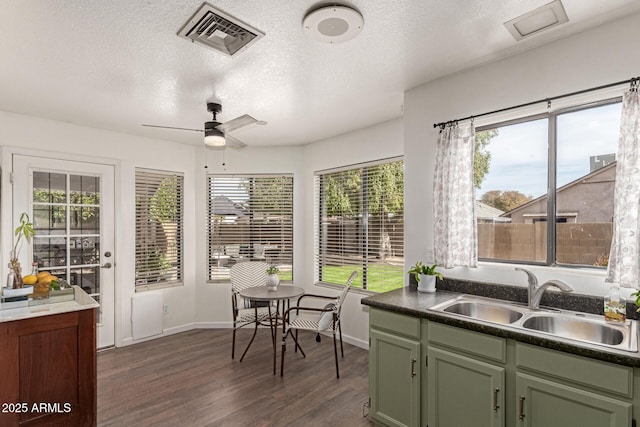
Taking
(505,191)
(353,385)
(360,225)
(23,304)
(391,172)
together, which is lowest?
(353,385)

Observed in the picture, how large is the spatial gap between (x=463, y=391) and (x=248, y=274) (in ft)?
9.55

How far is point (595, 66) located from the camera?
1.90 m

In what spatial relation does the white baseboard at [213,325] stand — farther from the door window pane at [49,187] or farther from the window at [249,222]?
the door window pane at [49,187]

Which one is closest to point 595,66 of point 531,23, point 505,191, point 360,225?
point 531,23

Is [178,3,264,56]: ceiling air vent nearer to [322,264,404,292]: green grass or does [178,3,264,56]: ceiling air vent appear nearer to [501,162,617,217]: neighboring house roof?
[501,162,617,217]: neighboring house roof

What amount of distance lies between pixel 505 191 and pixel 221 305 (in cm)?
383

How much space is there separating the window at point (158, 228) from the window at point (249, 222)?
435mm

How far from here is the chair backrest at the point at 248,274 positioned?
13.3ft

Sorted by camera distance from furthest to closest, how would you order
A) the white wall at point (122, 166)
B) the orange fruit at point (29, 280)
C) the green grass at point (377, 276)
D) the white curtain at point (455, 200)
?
the green grass at point (377, 276) → the white wall at point (122, 166) → the white curtain at point (455, 200) → the orange fruit at point (29, 280)

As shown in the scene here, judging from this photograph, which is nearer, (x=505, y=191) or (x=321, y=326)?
(x=505, y=191)

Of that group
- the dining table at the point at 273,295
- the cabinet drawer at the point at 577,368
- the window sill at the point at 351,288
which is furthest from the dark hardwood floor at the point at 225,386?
the cabinet drawer at the point at 577,368

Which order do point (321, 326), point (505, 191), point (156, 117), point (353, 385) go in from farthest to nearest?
1. point (156, 117)
2. point (321, 326)
3. point (353, 385)
4. point (505, 191)

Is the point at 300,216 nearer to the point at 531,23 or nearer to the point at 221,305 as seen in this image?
the point at 221,305

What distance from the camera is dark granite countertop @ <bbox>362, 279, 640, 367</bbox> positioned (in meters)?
1.39
